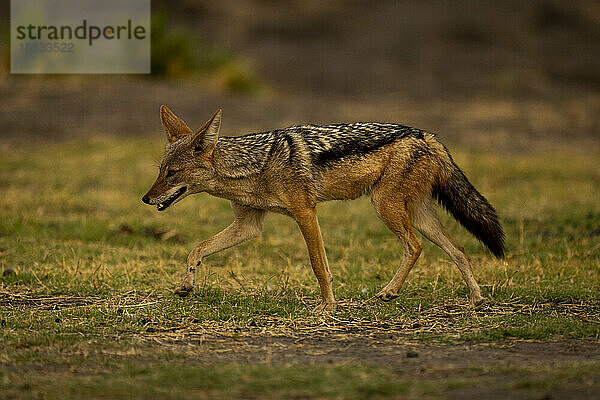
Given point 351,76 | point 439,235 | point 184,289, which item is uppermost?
point 351,76

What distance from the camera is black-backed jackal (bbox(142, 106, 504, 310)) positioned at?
7145 mm

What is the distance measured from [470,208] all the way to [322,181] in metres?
1.35

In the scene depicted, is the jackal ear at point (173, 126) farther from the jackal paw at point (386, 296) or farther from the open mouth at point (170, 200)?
the jackal paw at point (386, 296)

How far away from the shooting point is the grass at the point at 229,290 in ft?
16.8

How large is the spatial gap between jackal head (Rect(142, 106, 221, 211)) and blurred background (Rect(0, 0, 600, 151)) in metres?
9.09

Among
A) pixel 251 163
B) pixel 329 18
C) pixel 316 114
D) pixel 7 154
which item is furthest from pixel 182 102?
pixel 329 18

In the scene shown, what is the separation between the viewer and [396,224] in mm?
7359

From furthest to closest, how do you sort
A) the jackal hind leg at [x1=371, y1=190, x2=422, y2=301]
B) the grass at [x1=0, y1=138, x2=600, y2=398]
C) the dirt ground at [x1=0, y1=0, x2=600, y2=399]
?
the jackal hind leg at [x1=371, y1=190, x2=422, y2=301], the dirt ground at [x1=0, y1=0, x2=600, y2=399], the grass at [x1=0, y1=138, x2=600, y2=398]

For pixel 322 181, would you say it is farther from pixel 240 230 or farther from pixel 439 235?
pixel 439 235

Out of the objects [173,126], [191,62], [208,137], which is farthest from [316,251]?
[191,62]

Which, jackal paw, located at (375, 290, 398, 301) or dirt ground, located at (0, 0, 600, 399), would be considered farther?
jackal paw, located at (375, 290, 398, 301)

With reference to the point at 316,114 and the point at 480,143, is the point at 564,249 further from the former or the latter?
the point at 316,114

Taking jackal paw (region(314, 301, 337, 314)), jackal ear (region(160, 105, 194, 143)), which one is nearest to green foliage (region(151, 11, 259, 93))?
jackal ear (region(160, 105, 194, 143))

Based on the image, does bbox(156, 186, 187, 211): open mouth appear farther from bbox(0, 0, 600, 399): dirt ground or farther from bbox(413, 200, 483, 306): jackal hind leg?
bbox(413, 200, 483, 306): jackal hind leg
